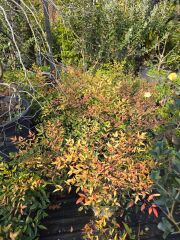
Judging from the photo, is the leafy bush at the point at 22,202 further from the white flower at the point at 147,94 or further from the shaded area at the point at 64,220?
the white flower at the point at 147,94

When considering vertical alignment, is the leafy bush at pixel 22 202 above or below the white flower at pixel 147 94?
below

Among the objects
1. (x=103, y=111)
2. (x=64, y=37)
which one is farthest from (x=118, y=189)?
(x=64, y=37)

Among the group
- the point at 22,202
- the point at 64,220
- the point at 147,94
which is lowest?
the point at 64,220

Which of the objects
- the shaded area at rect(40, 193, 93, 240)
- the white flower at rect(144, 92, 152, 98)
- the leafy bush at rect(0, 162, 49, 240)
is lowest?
the shaded area at rect(40, 193, 93, 240)

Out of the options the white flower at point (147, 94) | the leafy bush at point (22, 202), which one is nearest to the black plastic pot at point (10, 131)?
the leafy bush at point (22, 202)

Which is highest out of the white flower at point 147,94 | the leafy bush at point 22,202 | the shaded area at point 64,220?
the white flower at point 147,94

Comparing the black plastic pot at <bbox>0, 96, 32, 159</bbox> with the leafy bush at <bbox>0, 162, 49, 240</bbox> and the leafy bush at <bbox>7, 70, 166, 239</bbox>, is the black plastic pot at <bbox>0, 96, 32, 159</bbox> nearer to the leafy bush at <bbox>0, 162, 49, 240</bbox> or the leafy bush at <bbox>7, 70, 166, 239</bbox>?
the leafy bush at <bbox>7, 70, 166, 239</bbox>

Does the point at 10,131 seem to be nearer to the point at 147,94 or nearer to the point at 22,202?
the point at 22,202

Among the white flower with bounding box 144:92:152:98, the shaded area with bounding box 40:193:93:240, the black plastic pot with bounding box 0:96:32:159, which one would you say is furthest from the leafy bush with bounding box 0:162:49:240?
the white flower with bounding box 144:92:152:98

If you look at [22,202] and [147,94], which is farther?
[147,94]

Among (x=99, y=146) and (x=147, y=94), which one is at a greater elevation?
(x=147, y=94)

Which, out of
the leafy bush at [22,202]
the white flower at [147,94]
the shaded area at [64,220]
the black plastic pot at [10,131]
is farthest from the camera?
the white flower at [147,94]

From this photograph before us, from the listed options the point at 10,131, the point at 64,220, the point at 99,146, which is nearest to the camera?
the point at 64,220

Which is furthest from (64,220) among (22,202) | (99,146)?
(99,146)
